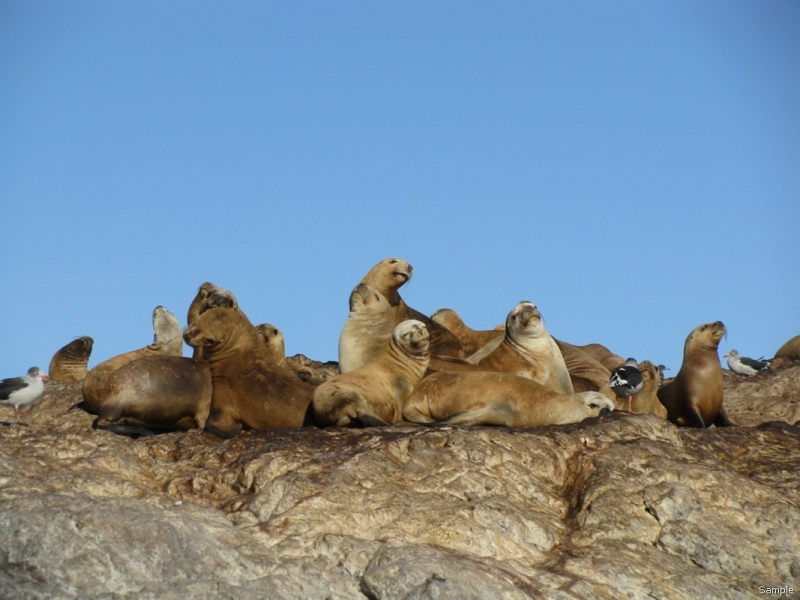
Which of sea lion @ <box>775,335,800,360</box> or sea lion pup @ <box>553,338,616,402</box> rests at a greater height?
sea lion @ <box>775,335,800,360</box>

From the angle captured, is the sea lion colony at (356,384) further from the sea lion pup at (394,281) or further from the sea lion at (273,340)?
the sea lion pup at (394,281)

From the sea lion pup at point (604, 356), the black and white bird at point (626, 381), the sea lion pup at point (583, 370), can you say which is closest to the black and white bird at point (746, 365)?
the sea lion pup at point (604, 356)

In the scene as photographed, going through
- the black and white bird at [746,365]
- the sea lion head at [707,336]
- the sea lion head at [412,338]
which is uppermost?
the black and white bird at [746,365]

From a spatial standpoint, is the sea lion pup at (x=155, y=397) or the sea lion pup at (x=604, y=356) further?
the sea lion pup at (x=604, y=356)

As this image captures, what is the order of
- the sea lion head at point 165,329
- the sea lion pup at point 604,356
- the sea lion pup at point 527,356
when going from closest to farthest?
the sea lion pup at point 527,356 < the sea lion head at point 165,329 < the sea lion pup at point 604,356

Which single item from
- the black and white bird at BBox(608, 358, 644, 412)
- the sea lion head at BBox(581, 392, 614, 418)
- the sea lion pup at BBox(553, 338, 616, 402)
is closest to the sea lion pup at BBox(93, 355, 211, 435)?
the sea lion head at BBox(581, 392, 614, 418)

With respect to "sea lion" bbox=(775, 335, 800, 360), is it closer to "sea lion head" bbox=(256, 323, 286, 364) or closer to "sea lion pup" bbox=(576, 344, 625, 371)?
"sea lion pup" bbox=(576, 344, 625, 371)

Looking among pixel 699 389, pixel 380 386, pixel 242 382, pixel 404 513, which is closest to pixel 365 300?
pixel 380 386

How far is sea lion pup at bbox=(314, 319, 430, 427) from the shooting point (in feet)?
34.1

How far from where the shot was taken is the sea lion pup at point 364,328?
13.6 meters

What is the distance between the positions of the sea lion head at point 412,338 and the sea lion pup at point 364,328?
187 cm

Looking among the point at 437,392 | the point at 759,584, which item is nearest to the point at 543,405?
the point at 437,392

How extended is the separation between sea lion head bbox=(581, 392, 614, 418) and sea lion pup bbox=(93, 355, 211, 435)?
11.0ft

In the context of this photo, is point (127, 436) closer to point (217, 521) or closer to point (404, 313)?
point (217, 521)
